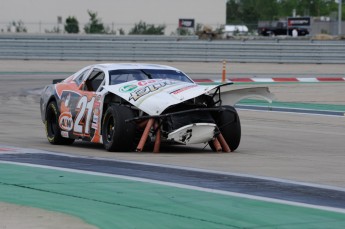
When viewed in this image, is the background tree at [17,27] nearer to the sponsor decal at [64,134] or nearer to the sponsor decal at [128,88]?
the sponsor decal at [64,134]

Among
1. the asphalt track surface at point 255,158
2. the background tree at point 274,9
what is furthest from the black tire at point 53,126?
the background tree at point 274,9

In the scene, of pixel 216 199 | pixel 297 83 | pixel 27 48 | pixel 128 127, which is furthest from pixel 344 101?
pixel 27 48

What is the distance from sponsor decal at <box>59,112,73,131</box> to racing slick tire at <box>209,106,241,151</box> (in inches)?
93.8

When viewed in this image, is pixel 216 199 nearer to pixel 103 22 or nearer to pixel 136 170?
pixel 136 170

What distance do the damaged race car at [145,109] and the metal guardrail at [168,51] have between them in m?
28.2

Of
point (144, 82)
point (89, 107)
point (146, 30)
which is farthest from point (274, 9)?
point (144, 82)

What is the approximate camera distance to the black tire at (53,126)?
571 inches

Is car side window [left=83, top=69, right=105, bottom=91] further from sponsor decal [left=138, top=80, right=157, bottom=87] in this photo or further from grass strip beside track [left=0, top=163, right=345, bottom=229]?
grass strip beside track [left=0, top=163, right=345, bottom=229]

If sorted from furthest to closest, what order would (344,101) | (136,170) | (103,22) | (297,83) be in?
(103,22) → (297,83) → (344,101) → (136,170)

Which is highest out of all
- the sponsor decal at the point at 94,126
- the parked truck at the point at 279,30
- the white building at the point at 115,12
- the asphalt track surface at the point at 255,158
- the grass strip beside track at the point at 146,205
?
the white building at the point at 115,12

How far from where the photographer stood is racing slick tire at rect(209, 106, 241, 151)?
13086 millimetres

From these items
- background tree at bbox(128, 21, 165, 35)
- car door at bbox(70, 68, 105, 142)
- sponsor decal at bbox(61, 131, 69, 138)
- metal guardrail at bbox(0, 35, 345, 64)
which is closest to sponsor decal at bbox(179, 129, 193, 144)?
car door at bbox(70, 68, 105, 142)

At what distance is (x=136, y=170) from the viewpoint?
10.4m

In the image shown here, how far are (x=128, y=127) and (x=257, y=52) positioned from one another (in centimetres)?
3150
